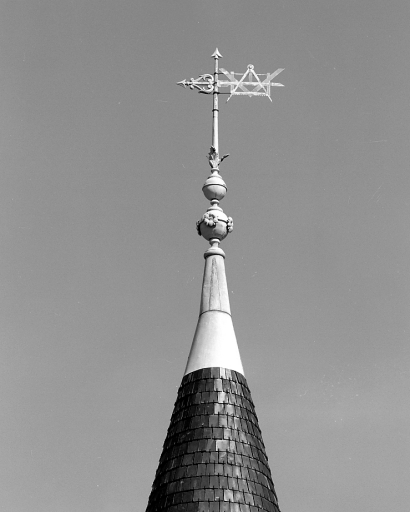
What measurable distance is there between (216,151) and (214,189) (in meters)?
0.88

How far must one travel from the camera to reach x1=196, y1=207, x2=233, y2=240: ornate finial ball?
60.0ft

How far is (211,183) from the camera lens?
61.6 ft

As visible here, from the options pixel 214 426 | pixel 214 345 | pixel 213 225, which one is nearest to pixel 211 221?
pixel 213 225

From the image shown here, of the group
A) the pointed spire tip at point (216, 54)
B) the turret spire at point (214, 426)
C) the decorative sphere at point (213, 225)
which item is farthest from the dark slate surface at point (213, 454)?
the pointed spire tip at point (216, 54)

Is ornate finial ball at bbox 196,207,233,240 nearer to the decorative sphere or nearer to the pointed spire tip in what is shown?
the decorative sphere

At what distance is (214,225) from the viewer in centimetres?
1825

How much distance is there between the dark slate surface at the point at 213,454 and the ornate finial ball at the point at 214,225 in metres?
2.51

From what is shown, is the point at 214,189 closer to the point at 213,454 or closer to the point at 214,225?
the point at 214,225

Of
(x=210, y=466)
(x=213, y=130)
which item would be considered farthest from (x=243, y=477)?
(x=213, y=130)

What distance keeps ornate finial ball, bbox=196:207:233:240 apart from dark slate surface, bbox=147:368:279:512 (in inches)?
98.6

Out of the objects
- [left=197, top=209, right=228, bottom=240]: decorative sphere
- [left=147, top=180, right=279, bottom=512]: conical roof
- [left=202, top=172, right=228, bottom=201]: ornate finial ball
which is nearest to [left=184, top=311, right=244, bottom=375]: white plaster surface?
[left=147, top=180, right=279, bottom=512]: conical roof

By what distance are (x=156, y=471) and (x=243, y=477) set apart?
1527 mm

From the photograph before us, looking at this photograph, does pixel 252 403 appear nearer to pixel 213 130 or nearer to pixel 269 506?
pixel 269 506

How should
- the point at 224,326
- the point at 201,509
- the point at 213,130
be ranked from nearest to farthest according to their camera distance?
1. the point at 201,509
2. the point at 224,326
3. the point at 213,130
